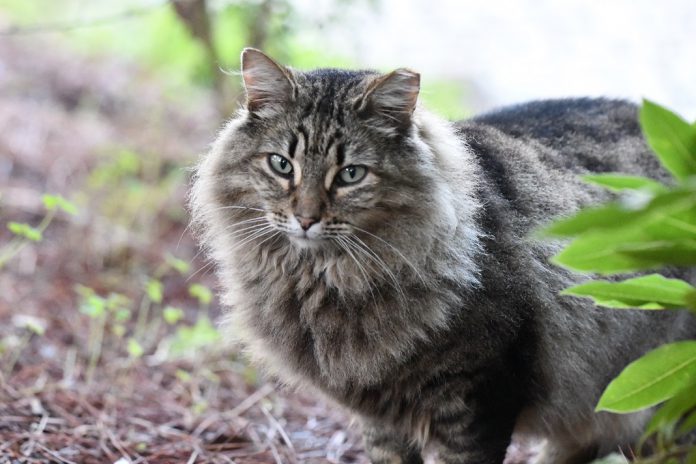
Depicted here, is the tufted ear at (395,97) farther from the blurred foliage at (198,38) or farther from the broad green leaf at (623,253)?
the broad green leaf at (623,253)

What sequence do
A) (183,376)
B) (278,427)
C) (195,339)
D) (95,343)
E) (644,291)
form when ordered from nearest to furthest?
(644,291) < (278,427) < (183,376) < (95,343) < (195,339)

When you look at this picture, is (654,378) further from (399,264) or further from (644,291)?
(399,264)

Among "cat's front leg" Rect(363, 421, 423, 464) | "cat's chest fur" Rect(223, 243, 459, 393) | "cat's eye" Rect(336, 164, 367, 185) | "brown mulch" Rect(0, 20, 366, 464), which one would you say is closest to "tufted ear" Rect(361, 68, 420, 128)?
"cat's eye" Rect(336, 164, 367, 185)

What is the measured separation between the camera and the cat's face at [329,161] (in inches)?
101

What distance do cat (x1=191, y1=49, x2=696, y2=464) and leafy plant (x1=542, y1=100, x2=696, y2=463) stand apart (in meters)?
0.84

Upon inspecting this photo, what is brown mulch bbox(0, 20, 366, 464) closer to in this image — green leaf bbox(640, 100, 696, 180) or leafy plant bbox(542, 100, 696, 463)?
leafy plant bbox(542, 100, 696, 463)

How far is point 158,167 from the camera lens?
6184 millimetres

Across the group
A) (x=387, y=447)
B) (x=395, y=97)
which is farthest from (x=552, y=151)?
(x=387, y=447)

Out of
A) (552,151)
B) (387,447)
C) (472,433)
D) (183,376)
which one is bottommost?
(183,376)

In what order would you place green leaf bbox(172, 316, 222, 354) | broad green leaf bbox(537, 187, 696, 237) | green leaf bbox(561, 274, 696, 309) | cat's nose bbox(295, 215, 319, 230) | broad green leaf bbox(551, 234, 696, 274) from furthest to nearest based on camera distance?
green leaf bbox(172, 316, 222, 354), cat's nose bbox(295, 215, 319, 230), green leaf bbox(561, 274, 696, 309), broad green leaf bbox(551, 234, 696, 274), broad green leaf bbox(537, 187, 696, 237)

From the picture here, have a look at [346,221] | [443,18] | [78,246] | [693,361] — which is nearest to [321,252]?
[346,221]

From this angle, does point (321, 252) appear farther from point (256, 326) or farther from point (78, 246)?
point (78, 246)

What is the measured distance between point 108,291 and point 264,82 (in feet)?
8.77

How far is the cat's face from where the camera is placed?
2576mm
